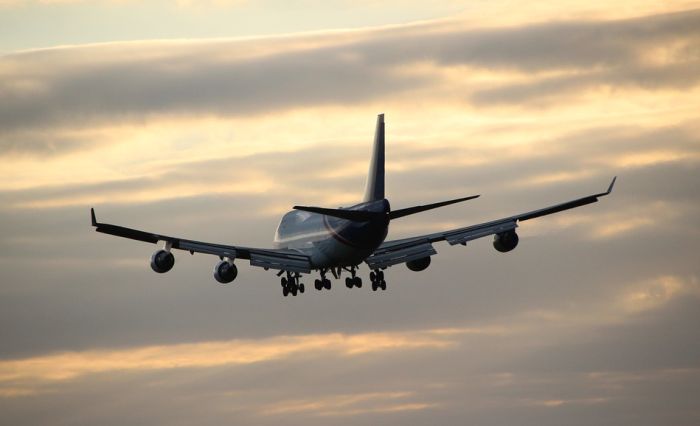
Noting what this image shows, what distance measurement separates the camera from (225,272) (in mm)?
127875

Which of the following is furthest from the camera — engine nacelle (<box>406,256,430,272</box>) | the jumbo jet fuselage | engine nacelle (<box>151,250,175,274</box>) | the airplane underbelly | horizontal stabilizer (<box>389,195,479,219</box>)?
engine nacelle (<box>406,256,430,272</box>)

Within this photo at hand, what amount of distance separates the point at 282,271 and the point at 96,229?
20810mm

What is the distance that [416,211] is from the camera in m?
117

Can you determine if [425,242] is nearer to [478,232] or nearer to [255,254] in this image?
[478,232]

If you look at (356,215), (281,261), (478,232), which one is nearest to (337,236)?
(281,261)

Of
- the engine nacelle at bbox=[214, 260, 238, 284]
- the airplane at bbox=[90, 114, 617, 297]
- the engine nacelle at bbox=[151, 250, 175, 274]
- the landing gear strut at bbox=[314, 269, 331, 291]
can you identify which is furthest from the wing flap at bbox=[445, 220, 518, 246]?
the engine nacelle at bbox=[151, 250, 175, 274]

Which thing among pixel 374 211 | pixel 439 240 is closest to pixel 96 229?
pixel 374 211

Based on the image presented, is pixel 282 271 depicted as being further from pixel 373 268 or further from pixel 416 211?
pixel 416 211

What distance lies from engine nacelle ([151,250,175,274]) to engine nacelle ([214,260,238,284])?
5.28 meters

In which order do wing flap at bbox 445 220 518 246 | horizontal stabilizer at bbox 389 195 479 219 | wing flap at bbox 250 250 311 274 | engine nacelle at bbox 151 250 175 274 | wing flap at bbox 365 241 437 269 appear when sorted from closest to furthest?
horizontal stabilizer at bbox 389 195 479 219 < engine nacelle at bbox 151 250 175 274 < wing flap at bbox 445 220 518 246 < wing flap at bbox 250 250 311 274 < wing flap at bbox 365 241 437 269

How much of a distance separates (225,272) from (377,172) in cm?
1397

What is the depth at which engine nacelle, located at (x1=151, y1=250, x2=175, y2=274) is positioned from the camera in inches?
4857

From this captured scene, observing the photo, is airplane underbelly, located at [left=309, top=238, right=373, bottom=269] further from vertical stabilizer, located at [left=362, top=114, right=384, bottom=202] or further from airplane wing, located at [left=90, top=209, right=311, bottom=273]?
vertical stabilizer, located at [left=362, top=114, right=384, bottom=202]

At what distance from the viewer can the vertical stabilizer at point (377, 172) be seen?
128875mm
